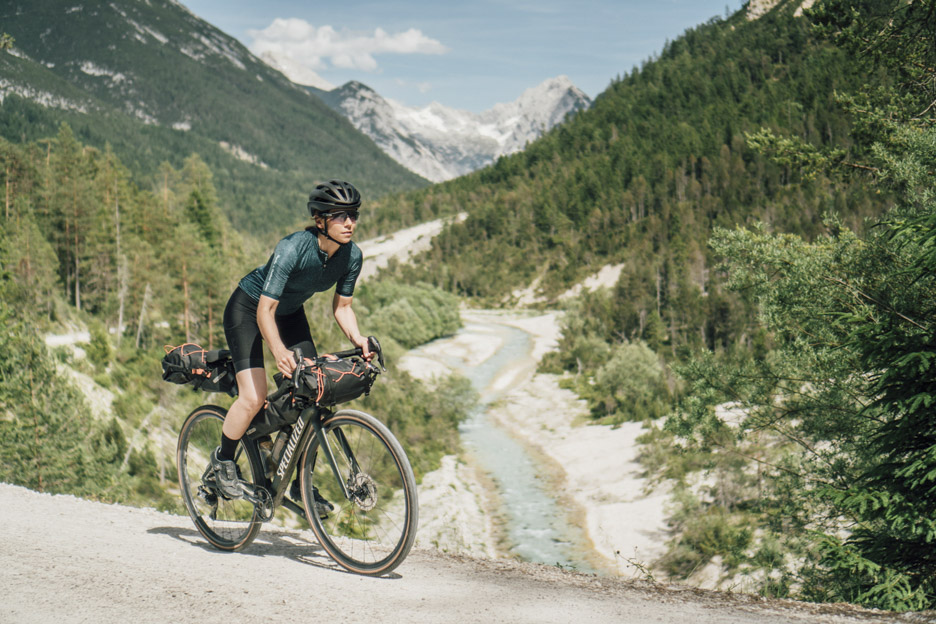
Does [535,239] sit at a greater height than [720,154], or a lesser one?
lesser

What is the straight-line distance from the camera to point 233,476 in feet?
19.1

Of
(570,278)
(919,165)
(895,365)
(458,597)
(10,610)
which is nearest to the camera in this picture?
(10,610)

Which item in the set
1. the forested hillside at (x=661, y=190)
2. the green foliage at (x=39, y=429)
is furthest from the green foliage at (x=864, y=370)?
the forested hillside at (x=661, y=190)

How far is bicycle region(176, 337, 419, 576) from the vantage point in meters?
5.13

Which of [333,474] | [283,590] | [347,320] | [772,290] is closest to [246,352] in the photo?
[347,320]

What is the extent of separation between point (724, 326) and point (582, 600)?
60682mm

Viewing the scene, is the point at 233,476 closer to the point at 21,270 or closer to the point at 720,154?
the point at 21,270

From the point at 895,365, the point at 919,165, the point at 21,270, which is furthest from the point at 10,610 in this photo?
the point at 21,270

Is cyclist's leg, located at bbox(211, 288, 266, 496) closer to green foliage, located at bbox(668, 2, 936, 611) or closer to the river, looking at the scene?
green foliage, located at bbox(668, 2, 936, 611)

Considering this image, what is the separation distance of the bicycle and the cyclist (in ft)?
0.46

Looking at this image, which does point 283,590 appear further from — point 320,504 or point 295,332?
point 295,332

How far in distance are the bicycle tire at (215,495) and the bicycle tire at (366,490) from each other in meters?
0.62

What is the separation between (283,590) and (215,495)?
1.68m

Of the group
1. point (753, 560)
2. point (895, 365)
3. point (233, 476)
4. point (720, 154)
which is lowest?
point (753, 560)
